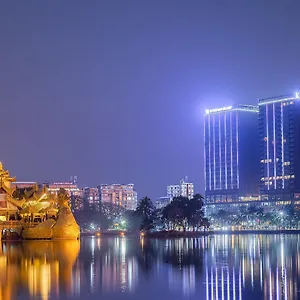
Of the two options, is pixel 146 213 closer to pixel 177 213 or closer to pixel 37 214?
pixel 177 213

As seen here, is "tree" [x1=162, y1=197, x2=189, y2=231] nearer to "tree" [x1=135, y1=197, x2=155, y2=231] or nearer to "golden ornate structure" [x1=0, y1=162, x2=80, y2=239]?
"tree" [x1=135, y1=197, x2=155, y2=231]

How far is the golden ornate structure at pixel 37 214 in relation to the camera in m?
76.3

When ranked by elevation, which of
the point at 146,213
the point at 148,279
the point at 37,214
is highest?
the point at 37,214

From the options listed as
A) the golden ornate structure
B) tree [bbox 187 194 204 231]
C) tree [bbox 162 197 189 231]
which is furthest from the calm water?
tree [bbox 187 194 204 231]

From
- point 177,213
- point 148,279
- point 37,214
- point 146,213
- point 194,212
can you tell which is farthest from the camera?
point 146,213

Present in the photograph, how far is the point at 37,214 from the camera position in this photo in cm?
8019

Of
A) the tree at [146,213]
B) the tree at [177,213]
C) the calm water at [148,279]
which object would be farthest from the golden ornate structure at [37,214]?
the calm water at [148,279]

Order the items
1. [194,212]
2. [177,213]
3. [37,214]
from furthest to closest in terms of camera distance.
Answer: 1. [194,212]
2. [177,213]
3. [37,214]

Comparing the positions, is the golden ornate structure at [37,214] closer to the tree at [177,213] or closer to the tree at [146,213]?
the tree at [177,213]

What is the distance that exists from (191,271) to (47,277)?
→ 7.88 m

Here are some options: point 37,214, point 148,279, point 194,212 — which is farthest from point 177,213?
point 148,279

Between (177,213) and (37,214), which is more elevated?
(37,214)

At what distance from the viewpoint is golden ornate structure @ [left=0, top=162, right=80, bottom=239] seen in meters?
76.3

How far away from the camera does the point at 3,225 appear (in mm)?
79000
